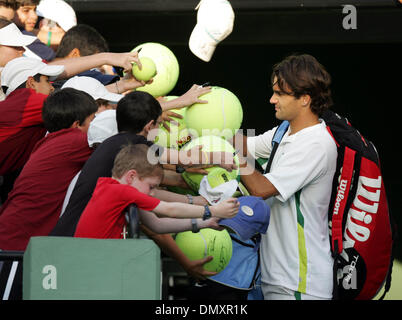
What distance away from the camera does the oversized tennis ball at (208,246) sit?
367 cm

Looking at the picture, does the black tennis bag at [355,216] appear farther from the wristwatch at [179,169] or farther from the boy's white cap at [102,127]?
the boy's white cap at [102,127]

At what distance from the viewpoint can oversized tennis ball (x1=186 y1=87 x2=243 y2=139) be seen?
3.69m

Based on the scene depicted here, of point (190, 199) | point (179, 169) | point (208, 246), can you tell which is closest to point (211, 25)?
point (179, 169)

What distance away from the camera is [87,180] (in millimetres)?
3254

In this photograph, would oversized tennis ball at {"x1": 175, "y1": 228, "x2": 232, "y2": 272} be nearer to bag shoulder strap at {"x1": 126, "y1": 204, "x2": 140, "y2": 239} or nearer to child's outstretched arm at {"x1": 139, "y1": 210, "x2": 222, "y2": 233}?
child's outstretched arm at {"x1": 139, "y1": 210, "x2": 222, "y2": 233}

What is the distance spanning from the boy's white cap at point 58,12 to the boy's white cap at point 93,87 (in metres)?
1.00

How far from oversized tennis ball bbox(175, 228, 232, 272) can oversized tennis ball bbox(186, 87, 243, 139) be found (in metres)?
0.47

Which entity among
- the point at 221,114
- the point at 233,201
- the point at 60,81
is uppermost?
the point at 60,81

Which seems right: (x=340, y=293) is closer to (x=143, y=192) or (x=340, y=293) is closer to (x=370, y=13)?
(x=143, y=192)

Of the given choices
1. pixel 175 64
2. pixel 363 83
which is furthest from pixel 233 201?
pixel 363 83

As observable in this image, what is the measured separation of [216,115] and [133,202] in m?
0.84

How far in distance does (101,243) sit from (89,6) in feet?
9.96

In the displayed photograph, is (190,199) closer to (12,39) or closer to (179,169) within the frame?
(179,169)
